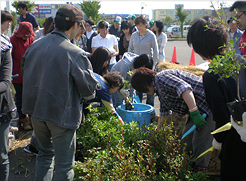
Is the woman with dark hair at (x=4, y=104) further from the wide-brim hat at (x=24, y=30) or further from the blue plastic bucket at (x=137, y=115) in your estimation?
the wide-brim hat at (x=24, y=30)

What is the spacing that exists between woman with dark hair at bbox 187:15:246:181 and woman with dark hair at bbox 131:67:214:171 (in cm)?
45

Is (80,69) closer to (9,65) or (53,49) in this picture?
(53,49)

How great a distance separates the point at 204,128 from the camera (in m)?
2.46

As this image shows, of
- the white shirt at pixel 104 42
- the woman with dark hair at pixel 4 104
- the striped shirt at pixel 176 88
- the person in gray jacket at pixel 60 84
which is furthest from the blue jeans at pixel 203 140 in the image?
the white shirt at pixel 104 42

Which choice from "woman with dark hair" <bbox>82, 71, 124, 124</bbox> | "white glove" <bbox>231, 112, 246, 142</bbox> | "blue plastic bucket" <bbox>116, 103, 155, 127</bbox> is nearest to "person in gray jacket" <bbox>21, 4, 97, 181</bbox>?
"woman with dark hair" <bbox>82, 71, 124, 124</bbox>

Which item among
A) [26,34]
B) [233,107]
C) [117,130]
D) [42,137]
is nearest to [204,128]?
[117,130]

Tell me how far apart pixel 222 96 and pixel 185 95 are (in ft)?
1.96

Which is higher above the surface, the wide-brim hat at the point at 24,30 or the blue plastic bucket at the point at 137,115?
the wide-brim hat at the point at 24,30

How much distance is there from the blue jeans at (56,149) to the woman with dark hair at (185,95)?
3.22ft

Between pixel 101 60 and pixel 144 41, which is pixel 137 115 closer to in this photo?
pixel 101 60

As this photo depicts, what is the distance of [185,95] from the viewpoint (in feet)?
7.32

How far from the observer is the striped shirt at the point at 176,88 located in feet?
7.61

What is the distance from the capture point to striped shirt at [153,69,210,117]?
232cm

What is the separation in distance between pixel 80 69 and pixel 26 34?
8.32 feet
